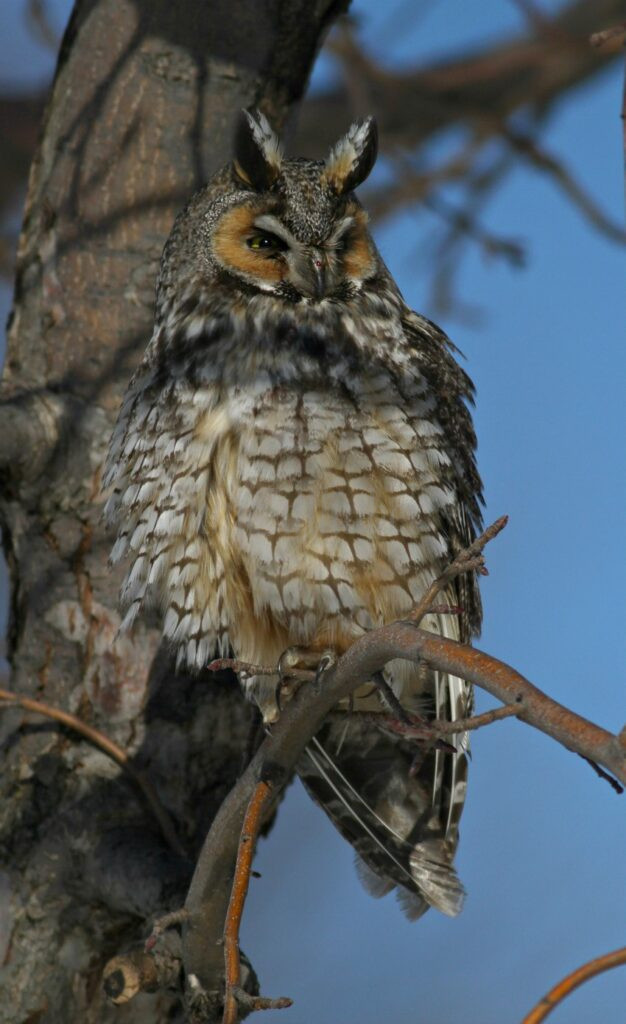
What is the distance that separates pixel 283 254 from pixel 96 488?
0.60 metres

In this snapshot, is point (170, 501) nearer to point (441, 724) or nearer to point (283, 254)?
point (283, 254)

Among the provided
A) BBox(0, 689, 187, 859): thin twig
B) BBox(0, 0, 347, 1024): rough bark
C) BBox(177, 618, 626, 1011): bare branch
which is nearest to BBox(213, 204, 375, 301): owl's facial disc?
BBox(0, 0, 347, 1024): rough bark

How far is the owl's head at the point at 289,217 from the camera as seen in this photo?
90.2 inches

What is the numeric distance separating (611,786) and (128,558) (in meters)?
1.28

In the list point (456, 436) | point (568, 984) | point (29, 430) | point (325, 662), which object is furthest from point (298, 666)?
point (568, 984)

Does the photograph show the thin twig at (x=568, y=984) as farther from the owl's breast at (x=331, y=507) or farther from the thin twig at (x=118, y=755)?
the thin twig at (x=118, y=755)

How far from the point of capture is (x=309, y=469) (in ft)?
6.73

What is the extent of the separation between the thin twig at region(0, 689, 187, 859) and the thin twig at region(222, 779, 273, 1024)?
59 cm

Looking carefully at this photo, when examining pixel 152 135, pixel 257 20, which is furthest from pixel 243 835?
pixel 257 20

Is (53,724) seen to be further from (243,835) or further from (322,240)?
(322,240)

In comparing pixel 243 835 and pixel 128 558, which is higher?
pixel 128 558

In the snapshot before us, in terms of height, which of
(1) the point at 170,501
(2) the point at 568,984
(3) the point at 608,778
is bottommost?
(2) the point at 568,984

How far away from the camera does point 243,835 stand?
5.59 feet

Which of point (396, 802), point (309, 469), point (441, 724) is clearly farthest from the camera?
point (396, 802)
